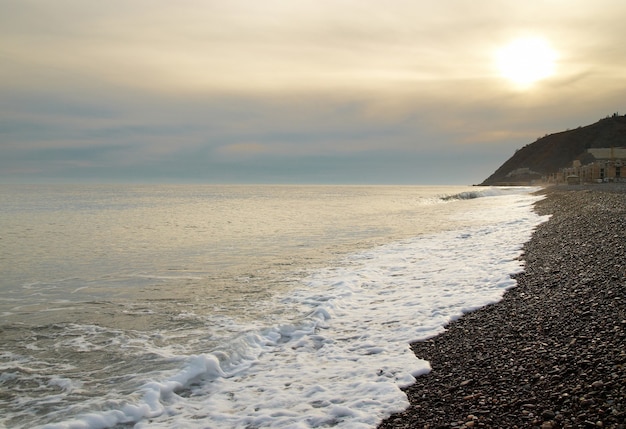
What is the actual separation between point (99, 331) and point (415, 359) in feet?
25.4

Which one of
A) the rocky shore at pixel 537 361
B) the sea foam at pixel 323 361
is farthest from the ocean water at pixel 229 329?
the rocky shore at pixel 537 361

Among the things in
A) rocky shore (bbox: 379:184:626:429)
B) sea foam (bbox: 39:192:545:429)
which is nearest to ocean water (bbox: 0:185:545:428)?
sea foam (bbox: 39:192:545:429)

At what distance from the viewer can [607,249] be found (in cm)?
1312

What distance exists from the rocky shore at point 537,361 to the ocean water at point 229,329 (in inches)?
23.4

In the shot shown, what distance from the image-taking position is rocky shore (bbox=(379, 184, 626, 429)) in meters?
5.30

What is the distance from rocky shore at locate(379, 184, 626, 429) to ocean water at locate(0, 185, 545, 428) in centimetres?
59

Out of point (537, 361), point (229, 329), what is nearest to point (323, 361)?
point (229, 329)

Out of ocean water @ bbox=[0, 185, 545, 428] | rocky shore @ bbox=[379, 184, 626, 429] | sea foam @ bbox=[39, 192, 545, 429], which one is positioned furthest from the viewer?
ocean water @ bbox=[0, 185, 545, 428]

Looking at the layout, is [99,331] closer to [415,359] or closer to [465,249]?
[415,359]

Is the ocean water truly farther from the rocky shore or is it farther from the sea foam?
the rocky shore

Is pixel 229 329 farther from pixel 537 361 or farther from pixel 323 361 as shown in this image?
pixel 537 361

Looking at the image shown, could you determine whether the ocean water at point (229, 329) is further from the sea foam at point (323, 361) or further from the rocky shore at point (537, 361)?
the rocky shore at point (537, 361)

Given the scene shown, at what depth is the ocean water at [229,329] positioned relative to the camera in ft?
23.0

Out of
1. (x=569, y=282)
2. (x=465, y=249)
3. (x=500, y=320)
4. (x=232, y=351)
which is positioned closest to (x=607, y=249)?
(x=569, y=282)
